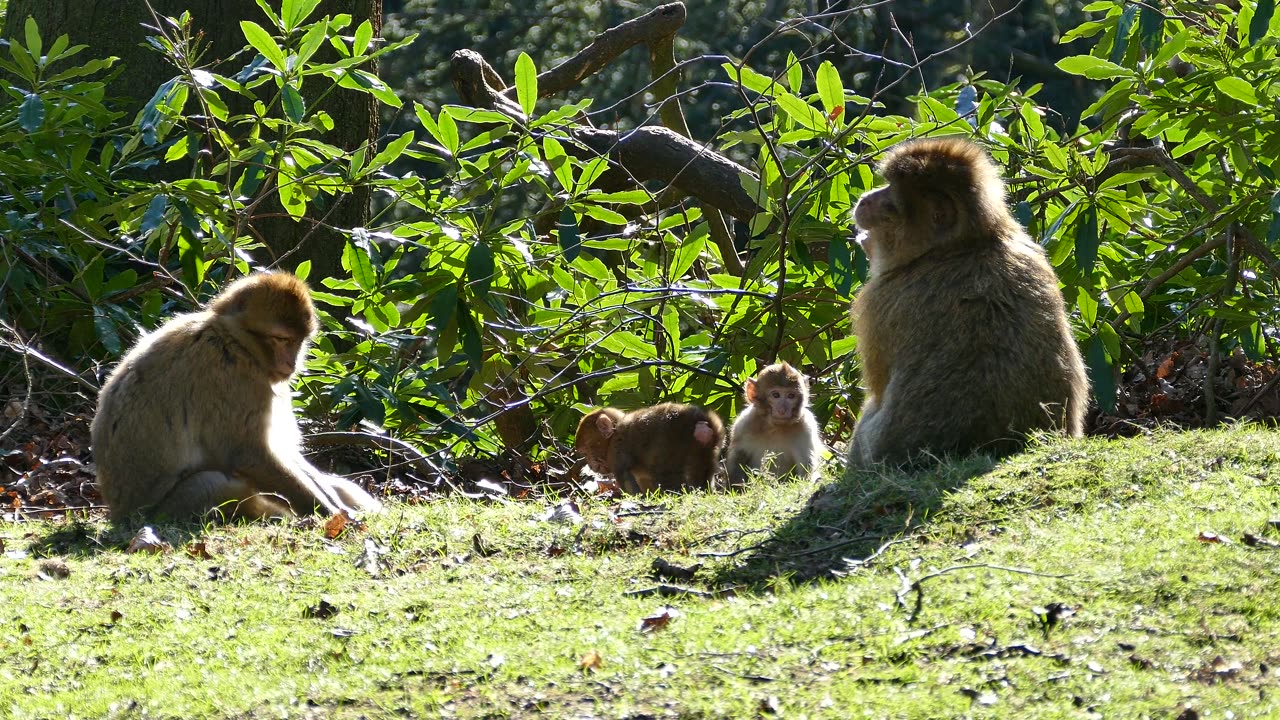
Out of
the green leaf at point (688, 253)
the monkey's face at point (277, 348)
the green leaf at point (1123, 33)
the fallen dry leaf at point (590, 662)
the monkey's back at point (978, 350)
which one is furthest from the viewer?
the green leaf at point (688, 253)

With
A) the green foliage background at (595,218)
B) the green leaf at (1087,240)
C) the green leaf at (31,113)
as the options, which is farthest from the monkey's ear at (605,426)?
the green leaf at (31,113)

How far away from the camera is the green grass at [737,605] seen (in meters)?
3.59

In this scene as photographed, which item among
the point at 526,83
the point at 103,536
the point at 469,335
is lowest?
the point at 103,536

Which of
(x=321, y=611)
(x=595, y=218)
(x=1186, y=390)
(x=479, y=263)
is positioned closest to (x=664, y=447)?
(x=479, y=263)

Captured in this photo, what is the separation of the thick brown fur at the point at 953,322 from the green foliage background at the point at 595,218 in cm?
110

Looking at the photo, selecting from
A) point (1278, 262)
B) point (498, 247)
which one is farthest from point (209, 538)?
point (1278, 262)

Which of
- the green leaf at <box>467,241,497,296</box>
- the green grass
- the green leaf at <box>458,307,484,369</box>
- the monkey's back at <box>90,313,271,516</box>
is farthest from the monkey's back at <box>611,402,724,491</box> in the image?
the monkey's back at <box>90,313,271,516</box>

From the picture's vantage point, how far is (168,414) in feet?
20.3

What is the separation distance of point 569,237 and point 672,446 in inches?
52.1

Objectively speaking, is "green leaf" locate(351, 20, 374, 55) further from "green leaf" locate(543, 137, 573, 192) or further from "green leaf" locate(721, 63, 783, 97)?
"green leaf" locate(721, 63, 783, 97)

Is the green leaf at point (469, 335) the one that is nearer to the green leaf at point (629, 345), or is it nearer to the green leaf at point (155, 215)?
the green leaf at point (629, 345)

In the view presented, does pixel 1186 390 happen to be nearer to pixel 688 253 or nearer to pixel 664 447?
pixel 688 253

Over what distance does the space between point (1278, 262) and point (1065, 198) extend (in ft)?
4.01

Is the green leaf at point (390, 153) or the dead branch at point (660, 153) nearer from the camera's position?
the green leaf at point (390, 153)
